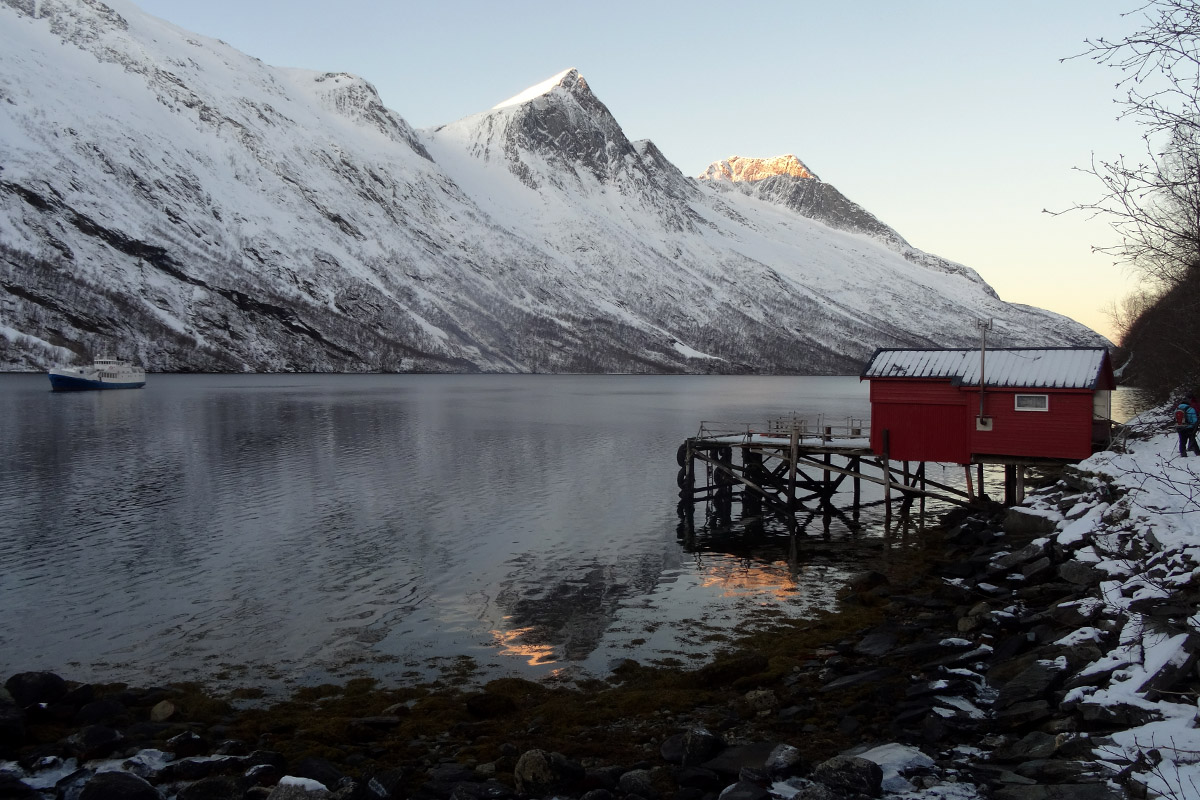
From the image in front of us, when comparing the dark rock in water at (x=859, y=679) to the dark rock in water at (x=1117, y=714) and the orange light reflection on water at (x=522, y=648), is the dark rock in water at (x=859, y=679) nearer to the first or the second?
the dark rock in water at (x=1117, y=714)

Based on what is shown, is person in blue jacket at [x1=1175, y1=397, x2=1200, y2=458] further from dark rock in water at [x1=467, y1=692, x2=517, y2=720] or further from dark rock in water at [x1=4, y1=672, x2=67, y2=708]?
dark rock in water at [x1=4, y1=672, x2=67, y2=708]

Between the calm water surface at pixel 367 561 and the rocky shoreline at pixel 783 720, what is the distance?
2.88 meters

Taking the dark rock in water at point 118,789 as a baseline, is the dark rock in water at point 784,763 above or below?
above

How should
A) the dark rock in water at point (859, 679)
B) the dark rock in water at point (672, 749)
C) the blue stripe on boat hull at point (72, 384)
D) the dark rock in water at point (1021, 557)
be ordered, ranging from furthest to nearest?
the blue stripe on boat hull at point (72, 384) < the dark rock in water at point (1021, 557) < the dark rock in water at point (859, 679) < the dark rock in water at point (672, 749)

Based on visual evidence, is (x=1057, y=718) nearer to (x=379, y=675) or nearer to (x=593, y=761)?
(x=593, y=761)

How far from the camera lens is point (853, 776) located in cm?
1410

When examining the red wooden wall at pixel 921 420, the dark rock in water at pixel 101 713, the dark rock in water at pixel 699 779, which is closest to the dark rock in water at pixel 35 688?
the dark rock in water at pixel 101 713

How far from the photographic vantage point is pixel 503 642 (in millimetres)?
25000

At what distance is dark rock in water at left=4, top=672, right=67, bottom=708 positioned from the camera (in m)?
19.2

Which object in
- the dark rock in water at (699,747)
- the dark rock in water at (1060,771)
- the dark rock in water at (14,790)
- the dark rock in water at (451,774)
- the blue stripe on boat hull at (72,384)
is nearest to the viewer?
the dark rock in water at (1060,771)

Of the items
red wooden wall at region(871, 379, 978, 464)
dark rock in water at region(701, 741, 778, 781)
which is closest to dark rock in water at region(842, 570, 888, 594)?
red wooden wall at region(871, 379, 978, 464)

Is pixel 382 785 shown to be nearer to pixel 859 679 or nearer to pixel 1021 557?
pixel 859 679

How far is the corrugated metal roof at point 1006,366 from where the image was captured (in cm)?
3650

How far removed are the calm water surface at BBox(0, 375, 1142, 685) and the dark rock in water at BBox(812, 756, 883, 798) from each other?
9.24 m
